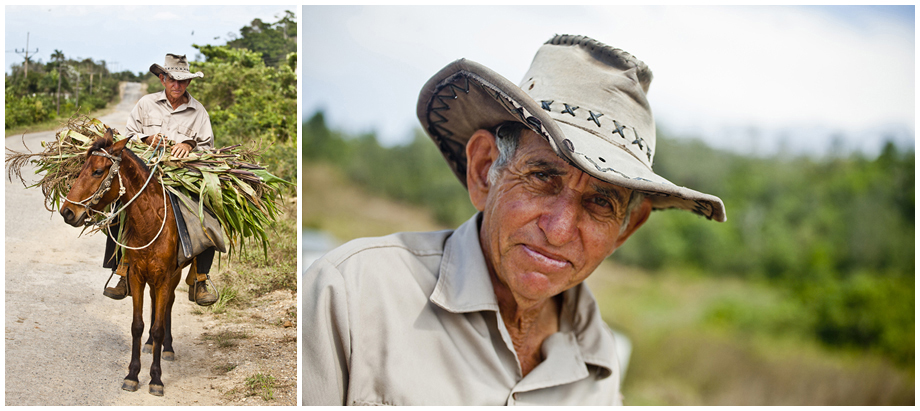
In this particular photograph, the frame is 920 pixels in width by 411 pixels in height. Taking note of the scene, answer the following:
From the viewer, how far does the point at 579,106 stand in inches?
57.7

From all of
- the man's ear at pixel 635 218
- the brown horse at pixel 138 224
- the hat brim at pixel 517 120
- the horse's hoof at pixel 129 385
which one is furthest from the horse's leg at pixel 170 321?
the man's ear at pixel 635 218

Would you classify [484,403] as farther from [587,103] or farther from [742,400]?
[742,400]

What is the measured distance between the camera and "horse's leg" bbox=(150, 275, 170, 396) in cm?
177

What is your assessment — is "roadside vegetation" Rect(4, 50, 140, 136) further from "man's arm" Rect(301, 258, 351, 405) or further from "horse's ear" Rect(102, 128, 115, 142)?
"man's arm" Rect(301, 258, 351, 405)

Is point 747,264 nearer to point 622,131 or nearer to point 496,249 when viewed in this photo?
point 622,131

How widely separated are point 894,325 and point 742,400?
1.86 m

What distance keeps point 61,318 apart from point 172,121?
735mm

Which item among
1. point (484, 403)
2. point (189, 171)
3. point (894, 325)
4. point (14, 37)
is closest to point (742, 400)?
point (894, 325)

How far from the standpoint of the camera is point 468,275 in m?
1.53

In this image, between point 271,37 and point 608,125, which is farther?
point 271,37

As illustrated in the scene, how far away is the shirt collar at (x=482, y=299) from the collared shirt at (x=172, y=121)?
93 centimetres

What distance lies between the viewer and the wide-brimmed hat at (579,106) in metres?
1.30

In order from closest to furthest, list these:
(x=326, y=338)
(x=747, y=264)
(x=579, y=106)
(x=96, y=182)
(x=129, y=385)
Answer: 1. (x=326, y=338)
2. (x=579, y=106)
3. (x=96, y=182)
4. (x=129, y=385)
5. (x=747, y=264)

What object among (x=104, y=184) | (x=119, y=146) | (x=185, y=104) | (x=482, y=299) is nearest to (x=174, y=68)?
(x=185, y=104)
